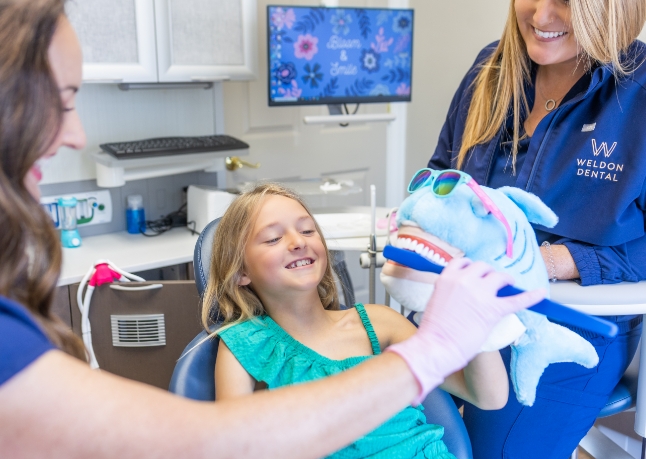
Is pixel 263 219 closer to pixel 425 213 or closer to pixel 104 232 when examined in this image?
pixel 425 213

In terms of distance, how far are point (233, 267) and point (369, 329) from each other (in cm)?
31

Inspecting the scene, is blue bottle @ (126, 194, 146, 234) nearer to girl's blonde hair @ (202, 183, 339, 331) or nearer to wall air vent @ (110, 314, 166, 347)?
wall air vent @ (110, 314, 166, 347)

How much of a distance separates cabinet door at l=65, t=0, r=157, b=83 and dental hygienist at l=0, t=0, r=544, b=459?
4.51 feet

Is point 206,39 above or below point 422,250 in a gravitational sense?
above

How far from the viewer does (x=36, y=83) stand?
67cm

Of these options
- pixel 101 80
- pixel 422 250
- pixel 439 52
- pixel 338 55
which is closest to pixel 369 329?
pixel 422 250

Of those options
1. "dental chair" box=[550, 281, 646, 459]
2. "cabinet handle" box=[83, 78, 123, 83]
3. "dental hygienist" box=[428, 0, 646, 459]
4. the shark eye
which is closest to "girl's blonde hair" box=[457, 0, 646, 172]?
"dental hygienist" box=[428, 0, 646, 459]

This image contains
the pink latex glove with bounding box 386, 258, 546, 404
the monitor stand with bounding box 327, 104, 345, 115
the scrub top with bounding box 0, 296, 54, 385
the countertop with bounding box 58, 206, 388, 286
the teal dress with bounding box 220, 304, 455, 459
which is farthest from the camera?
the monitor stand with bounding box 327, 104, 345, 115

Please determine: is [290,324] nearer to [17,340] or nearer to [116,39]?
[17,340]

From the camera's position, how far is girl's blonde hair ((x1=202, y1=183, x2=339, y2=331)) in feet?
4.27

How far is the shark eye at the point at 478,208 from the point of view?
0.90 meters

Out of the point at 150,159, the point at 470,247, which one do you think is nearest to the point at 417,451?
the point at 470,247

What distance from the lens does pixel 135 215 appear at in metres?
2.39

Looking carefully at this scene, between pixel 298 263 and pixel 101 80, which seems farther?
pixel 101 80
